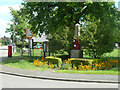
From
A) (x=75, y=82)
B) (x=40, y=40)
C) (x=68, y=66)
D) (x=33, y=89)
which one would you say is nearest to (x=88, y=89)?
(x=75, y=82)

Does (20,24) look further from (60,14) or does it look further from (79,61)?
(79,61)

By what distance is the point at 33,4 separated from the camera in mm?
21375

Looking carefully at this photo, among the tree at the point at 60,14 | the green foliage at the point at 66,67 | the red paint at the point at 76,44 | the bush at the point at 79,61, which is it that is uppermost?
the tree at the point at 60,14

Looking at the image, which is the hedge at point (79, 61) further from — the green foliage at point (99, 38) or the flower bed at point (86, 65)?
the green foliage at point (99, 38)

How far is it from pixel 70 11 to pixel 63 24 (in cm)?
205

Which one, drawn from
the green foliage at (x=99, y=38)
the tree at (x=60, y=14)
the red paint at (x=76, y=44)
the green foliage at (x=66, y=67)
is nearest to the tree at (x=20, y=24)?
the tree at (x=60, y=14)

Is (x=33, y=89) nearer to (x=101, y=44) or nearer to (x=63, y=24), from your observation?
(x=101, y=44)

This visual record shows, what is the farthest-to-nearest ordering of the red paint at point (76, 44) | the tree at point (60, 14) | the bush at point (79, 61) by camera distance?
the tree at point (60, 14)
the red paint at point (76, 44)
the bush at point (79, 61)

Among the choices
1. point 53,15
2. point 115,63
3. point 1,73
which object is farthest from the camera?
point 53,15

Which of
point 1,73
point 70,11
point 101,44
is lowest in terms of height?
point 1,73

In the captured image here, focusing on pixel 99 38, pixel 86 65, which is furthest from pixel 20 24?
pixel 86 65

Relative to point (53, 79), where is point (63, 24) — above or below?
above

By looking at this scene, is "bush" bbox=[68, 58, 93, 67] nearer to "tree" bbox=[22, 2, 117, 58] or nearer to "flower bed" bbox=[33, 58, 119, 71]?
"flower bed" bbox=[33, 58, 119, 71]

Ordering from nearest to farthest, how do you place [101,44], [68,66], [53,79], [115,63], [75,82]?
[75,82] → [53,79] → [68,66] → [115,63] → [101,44]
